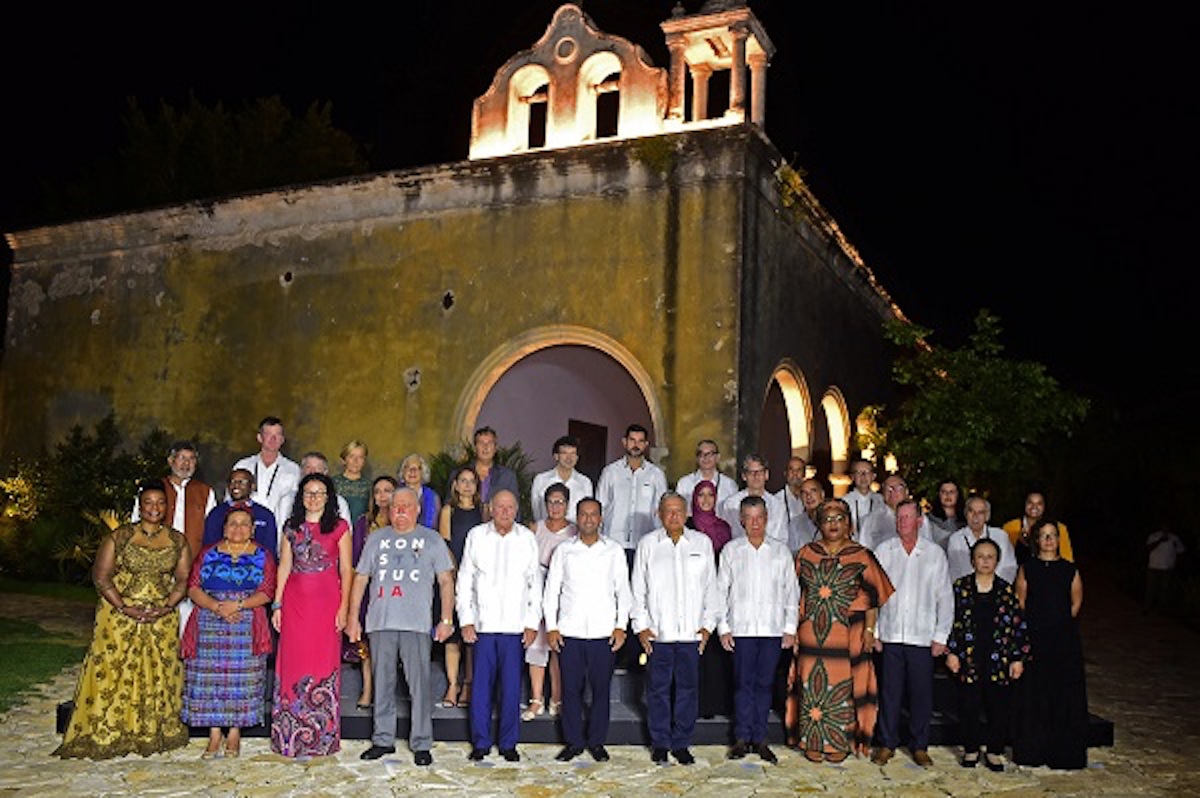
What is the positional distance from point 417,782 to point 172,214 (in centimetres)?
1051

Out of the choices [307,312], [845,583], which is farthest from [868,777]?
[307,312]

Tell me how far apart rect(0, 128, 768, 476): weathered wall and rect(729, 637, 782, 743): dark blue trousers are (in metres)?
3.79

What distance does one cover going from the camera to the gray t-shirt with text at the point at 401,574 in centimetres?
702

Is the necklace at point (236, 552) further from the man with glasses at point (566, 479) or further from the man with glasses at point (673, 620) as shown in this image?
the man with glasses at point (673, 620)

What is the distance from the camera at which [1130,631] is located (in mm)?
15789

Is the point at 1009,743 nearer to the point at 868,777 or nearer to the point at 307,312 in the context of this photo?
the point at 868,777

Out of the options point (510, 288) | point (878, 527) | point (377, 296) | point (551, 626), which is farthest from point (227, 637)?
point (377, 296)

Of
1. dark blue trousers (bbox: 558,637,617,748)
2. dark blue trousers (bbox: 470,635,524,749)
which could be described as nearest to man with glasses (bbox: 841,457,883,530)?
dark blue trousers (bbox: 558,637,617,748)

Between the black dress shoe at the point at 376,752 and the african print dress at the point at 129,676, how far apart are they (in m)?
1.17

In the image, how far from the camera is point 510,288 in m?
12.5

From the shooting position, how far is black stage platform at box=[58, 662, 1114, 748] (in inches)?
294

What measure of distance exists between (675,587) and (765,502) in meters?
1.37

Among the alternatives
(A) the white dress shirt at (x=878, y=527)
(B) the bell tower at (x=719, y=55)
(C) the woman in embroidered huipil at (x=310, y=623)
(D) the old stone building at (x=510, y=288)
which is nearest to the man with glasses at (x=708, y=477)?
(A) the white dress shirt at (x=878, y=527)

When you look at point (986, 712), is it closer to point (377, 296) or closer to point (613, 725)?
point (613, 725)
